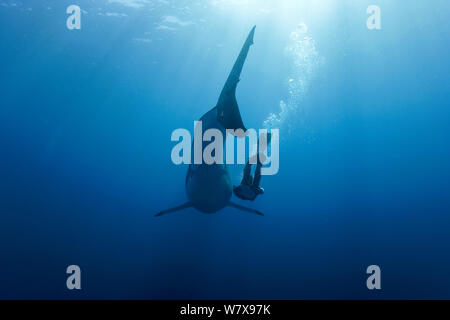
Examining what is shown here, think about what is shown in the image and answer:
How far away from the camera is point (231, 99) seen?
630 centimetres

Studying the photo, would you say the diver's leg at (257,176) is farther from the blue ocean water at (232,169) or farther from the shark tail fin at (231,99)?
the blue ocean water at (232,169)

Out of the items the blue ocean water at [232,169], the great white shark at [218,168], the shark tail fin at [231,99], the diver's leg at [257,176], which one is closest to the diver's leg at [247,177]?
the diver's leg at [257,176]

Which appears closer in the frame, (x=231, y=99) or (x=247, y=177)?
(x=231, y=99)

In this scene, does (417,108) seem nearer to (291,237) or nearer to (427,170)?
(427,170)

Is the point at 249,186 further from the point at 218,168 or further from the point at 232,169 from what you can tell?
the point at 232,169

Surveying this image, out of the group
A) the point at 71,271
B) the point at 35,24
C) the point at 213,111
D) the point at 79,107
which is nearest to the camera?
the point at 213,111

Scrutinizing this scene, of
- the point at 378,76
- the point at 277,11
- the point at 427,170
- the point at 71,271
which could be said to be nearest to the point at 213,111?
the point at 277,11

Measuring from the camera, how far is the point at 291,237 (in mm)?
40906

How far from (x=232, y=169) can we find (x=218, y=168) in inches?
566

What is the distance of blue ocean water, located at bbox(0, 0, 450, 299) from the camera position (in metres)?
26.7

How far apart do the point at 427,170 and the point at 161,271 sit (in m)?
38.7

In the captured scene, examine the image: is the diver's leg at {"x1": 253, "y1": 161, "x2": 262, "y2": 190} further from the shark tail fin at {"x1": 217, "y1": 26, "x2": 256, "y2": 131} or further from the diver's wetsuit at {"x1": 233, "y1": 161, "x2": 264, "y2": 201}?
the shark tail fin at {"x1": 217, "y1": 26, "x2": 256, "y2": 131}

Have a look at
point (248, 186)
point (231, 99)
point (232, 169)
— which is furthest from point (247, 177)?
point (232, 169)

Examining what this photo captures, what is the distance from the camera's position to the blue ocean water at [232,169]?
26656 millimetres
